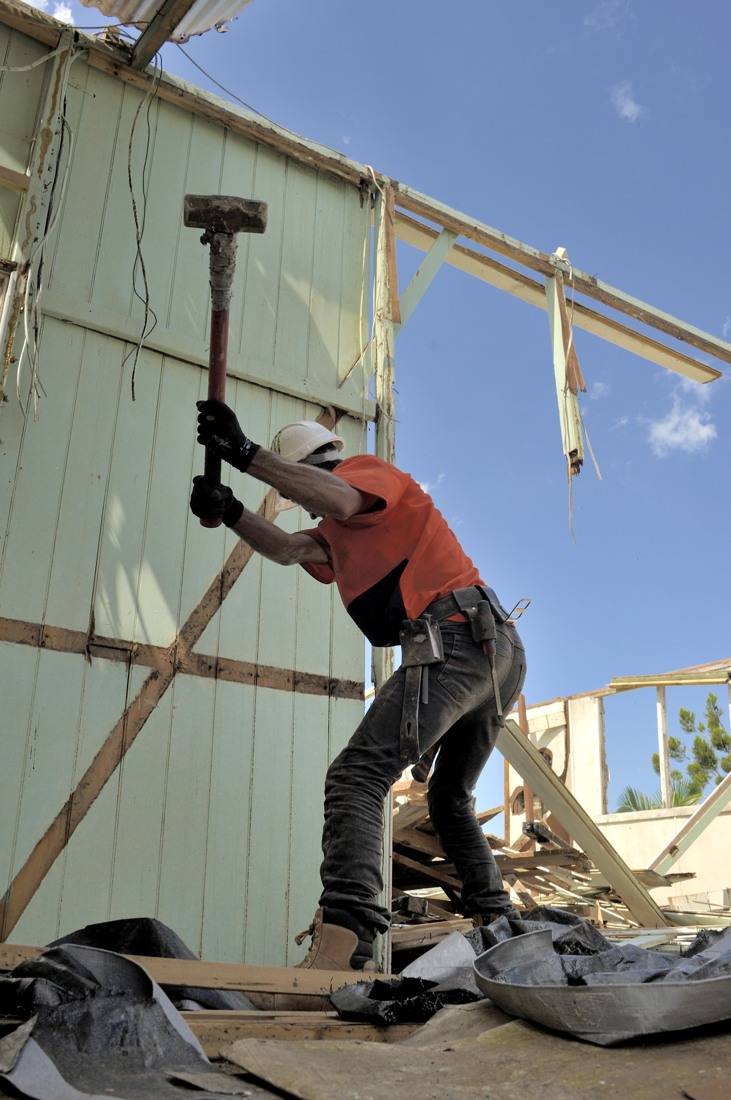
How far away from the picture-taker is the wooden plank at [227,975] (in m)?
2.37

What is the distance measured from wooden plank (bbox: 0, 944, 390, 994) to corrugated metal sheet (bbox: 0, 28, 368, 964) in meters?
1.86

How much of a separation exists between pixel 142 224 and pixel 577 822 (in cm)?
494

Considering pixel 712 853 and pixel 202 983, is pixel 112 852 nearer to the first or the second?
pixel 202 983

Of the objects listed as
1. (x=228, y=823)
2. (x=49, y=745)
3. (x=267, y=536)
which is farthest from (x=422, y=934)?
(x=267, y=536)

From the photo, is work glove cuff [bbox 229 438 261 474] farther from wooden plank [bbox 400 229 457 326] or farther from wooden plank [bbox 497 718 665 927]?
wooden plank [bbox 497 718 665 927]

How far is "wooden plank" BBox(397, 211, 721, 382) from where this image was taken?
272 inches

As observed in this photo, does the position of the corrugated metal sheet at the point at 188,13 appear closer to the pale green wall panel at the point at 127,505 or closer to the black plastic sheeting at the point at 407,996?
the pale green wall panel at the point at 127,505

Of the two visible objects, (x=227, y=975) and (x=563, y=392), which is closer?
(x=227, y=975)

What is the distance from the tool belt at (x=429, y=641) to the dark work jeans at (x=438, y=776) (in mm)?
32

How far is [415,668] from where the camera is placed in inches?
142

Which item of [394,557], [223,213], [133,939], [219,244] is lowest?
[133,939]

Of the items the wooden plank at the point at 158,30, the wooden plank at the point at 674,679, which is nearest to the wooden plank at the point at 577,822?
the wooden plank at the point at 158,30

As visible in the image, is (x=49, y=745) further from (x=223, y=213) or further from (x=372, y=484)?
(x=223, y=213)

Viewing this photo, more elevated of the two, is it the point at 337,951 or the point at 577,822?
the point at 577,822
